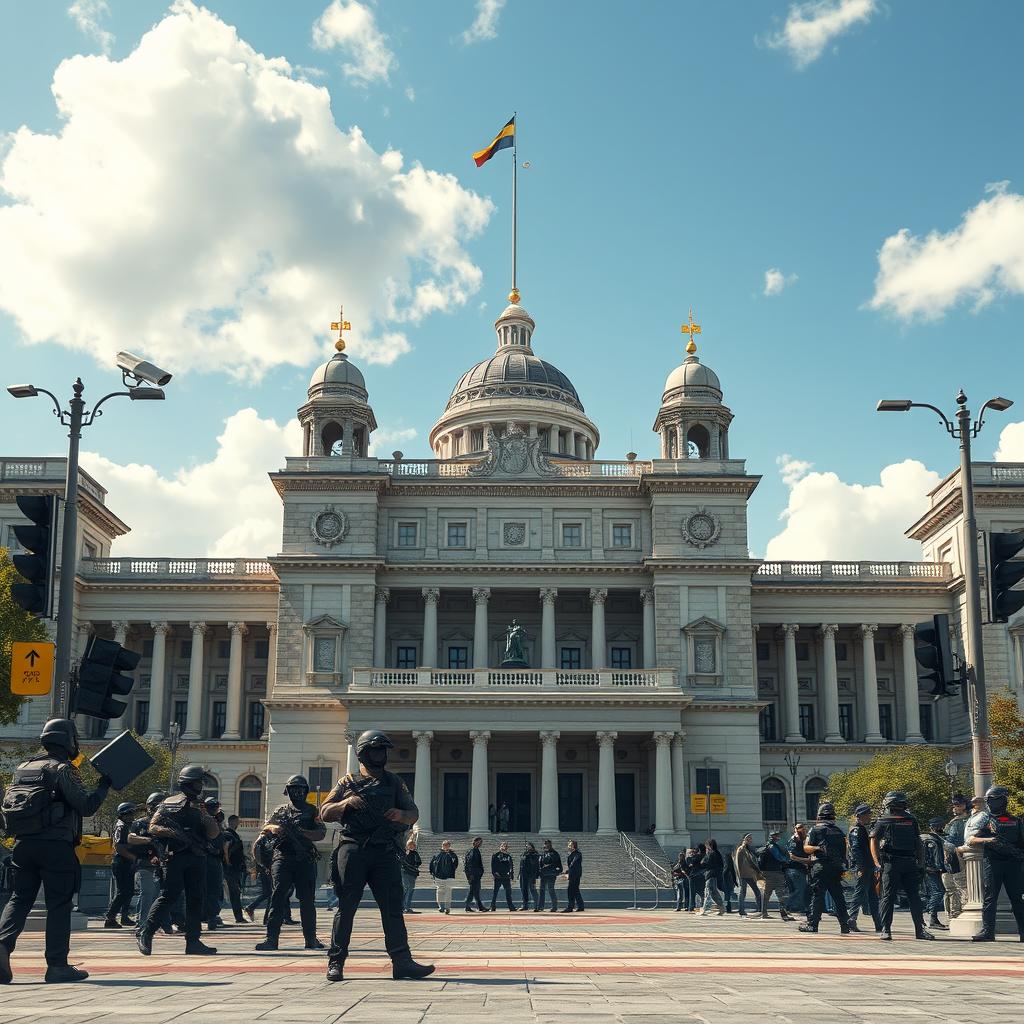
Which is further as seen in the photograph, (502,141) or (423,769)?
(502,141)

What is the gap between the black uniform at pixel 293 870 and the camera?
17391 millimetres

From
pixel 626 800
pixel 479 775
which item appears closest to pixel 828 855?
pixel 479 775

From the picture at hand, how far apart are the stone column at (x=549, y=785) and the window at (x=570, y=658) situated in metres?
10.2

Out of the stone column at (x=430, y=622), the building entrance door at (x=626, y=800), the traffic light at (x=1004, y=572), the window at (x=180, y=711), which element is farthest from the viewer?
the window at (x=180, y=711)

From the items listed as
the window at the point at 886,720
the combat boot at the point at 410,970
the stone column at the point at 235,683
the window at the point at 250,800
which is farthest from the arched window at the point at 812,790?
the combat boot at the point at 410,970

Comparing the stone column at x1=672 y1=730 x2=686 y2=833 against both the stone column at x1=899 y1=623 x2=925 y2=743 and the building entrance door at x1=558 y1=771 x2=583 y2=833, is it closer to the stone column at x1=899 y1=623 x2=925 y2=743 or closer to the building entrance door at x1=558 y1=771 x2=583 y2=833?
the building entrance door at x1=558 y1=771 x2=583 y2=833

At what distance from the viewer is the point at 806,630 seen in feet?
246

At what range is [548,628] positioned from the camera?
67.4 meters

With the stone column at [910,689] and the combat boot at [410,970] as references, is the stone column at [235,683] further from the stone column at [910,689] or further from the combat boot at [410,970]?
the combat boot at [410,970]

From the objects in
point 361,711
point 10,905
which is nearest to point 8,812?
point 10,905

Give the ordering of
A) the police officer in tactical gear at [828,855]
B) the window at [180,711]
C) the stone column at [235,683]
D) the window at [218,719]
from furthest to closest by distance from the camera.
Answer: the window at [180,711], the window at [218,719], the stone column at [235,683], the police officer in tactical gear at [828,855]

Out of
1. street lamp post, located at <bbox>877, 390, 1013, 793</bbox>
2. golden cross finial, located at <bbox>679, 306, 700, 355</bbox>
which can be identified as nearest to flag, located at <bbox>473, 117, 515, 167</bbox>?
golden cross finial, located at <bbox>679, 306, 700, 355</bbox>

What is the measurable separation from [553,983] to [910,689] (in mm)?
64549

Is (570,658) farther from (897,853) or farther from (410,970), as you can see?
(410,970)
